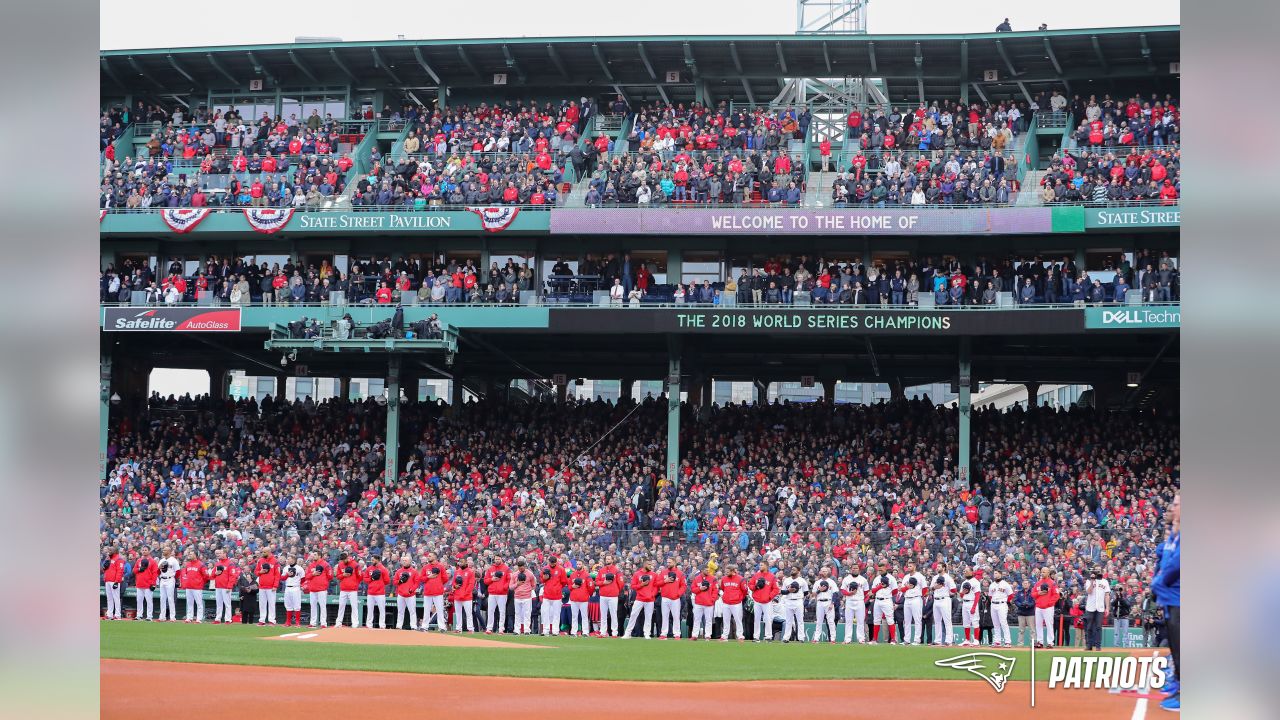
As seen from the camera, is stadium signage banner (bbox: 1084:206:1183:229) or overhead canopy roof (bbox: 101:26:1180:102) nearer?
stadium signage banner (bbox: 1084:206:1183:229)

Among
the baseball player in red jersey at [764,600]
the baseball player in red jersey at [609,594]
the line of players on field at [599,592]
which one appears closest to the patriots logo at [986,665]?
the line of players on field at [599,592]

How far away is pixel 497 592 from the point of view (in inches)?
935

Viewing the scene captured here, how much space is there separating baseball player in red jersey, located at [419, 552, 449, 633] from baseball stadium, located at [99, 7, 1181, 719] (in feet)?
0.32

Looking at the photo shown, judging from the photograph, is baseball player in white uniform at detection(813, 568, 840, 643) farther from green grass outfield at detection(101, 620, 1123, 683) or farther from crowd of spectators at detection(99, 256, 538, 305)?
crowd of spectators at detection(99, 256, 538, 305)

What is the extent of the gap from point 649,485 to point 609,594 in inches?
270

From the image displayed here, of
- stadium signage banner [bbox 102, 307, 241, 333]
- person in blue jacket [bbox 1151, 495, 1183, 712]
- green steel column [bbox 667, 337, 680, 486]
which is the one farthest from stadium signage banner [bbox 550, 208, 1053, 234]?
person in blue jacket [bbox 1151, 495, 1183, 712]

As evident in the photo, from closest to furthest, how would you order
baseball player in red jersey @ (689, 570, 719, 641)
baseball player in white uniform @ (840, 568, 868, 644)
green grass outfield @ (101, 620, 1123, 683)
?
1. green grass outfield @ (101, 620, 1123, 683)
2. baseball player in white uniform @ (840, 568, 868, 644)
3. baseball player in red jersey @ (689, 570, 719, 641)

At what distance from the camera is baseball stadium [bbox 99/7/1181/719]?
23.6 m

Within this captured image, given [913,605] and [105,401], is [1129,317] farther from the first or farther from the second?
[105,401]

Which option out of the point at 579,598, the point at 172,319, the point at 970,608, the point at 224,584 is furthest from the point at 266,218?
the point at 970,608
